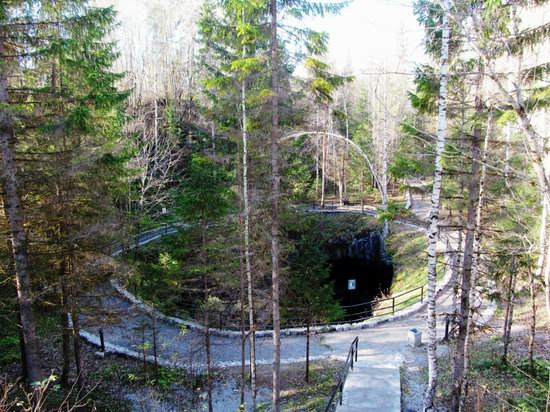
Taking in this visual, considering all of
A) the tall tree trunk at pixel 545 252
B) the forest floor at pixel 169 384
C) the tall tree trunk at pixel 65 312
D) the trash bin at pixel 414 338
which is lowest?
the forest floor at pixel 169 384

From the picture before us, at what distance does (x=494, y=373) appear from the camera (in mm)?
10008

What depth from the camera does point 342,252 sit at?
27.1 meters

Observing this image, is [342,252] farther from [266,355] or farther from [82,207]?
[82,207]

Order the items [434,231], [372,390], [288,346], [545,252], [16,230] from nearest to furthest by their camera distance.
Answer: [545,252]
[434,231]
[16,230]
[372,390]
[288,346]

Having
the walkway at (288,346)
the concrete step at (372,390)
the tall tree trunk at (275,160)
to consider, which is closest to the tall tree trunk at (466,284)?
the concrete step at (372,390)

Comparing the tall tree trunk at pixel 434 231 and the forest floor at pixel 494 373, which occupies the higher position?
the tall tree trunk at pixel 434 231

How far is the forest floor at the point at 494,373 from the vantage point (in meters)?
8.48

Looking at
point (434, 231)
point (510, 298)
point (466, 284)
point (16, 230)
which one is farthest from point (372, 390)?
point (16, 230)

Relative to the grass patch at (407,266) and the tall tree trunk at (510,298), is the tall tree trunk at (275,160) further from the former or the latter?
the grass patch at (407,266)

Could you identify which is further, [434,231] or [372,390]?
[372,390]

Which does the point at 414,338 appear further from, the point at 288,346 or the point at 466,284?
the point at 466,284

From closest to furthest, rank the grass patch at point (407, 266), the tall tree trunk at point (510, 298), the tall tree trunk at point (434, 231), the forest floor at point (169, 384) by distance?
the tall tree trunk at point (434, 231) < the tall tree trunk at point (510, 298) < the forest floor at point (169, 384) < the grass patch at point (407, 266)

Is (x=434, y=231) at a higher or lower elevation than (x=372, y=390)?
higher

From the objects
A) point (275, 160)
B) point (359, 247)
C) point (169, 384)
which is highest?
point (275, 160)
